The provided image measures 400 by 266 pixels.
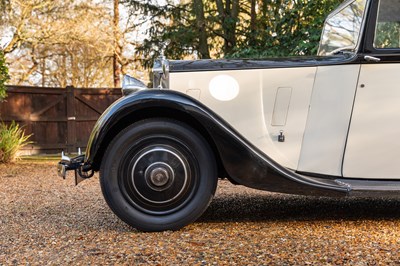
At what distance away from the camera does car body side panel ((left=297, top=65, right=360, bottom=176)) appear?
11.4 ft

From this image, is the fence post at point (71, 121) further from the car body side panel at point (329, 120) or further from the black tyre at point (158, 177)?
the car body side panel at point (329, 120)

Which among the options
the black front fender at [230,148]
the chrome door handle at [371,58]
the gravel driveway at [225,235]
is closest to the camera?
the gravel driveway at [225,235]

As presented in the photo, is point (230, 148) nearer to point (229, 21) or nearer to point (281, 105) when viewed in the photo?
point (281, 105)

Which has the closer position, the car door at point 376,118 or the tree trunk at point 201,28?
the car door at point 376,118

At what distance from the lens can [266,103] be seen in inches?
143

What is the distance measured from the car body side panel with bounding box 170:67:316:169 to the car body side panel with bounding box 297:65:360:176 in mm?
71

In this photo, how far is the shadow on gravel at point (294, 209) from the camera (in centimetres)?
374

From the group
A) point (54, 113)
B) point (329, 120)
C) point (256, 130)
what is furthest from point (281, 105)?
point (54, 113)

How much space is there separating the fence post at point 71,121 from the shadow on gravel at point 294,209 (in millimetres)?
9804

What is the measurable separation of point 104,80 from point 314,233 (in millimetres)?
21963

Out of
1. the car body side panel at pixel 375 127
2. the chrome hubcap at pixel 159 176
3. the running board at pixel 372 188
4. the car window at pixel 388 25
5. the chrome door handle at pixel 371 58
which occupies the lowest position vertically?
the running board at pixel 372 188

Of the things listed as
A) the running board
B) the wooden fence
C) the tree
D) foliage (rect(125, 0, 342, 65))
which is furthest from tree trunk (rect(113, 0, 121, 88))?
the running board

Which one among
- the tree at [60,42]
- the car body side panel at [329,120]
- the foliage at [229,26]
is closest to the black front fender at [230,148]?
the car body side panel at [329,120]

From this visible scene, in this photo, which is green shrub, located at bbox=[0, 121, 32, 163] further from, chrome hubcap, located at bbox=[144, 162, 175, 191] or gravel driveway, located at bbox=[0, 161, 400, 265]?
chrome hubcap, located at bbox=[144, 162, 175, 191]
